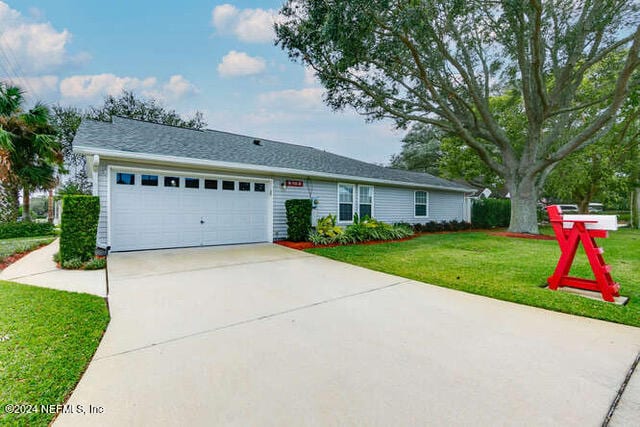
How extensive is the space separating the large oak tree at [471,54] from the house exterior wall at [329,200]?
327 centimetres

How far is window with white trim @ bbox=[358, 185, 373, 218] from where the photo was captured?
38.9 ft

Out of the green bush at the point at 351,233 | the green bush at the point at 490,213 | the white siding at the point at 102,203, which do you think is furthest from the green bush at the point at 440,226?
the white siding at the point at 102,203

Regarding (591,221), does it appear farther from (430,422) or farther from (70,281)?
(70,281)

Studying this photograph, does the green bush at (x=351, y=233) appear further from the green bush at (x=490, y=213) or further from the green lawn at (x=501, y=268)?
the green bush at (x=490, y=213)

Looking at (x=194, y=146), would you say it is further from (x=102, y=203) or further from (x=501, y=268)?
(x=501, y=268)

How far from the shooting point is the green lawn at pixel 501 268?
3.92m

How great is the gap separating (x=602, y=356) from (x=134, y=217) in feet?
28.1

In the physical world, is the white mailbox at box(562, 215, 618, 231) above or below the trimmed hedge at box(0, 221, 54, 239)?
above

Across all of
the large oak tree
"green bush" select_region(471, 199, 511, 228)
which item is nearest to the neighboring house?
the large oak tree

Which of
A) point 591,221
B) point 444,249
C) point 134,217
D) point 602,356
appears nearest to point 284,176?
point 134,217

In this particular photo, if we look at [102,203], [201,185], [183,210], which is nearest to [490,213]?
[201,185]

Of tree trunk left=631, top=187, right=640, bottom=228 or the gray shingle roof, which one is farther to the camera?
tree trunk left=631, top=187, right=640, bottom=228

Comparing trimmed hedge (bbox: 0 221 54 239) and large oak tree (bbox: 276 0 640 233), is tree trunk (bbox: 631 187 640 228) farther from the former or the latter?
trimmed hedge (bbox: 0 221 54 239)

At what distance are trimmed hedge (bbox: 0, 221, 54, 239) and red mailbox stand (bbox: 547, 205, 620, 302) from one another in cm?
1794
